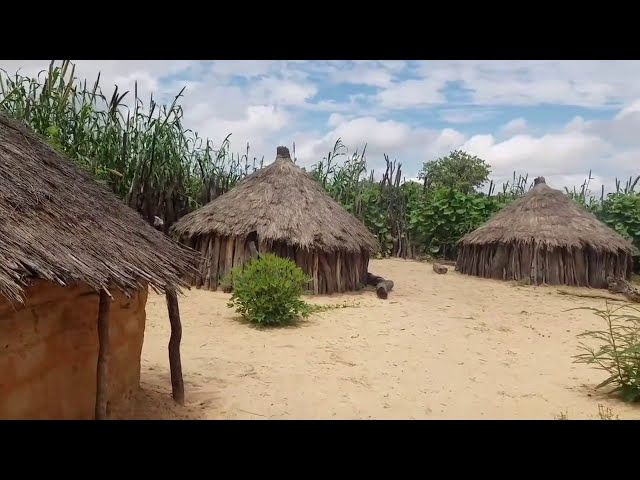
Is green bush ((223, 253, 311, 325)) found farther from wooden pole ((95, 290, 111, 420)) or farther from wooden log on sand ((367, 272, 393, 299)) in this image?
wooden pole ((95, 290, 111, 420))

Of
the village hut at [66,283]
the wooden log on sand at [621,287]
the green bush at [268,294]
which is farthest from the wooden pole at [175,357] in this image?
the wooden log on sand at [621,287]

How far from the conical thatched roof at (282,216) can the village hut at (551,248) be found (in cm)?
427

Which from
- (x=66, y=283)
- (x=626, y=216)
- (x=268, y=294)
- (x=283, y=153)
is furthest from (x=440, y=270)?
(x=66, y=283)

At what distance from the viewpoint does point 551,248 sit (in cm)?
1458

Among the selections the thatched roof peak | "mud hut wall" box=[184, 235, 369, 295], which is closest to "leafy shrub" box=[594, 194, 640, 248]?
"mud hut wall" box=[184, 235, 369, 295]

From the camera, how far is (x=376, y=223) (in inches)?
830

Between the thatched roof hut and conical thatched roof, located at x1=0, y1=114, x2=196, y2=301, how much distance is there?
6341 millimetres

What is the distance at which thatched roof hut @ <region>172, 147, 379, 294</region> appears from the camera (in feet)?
38.7

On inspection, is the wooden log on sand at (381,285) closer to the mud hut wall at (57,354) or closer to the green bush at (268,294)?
the green bush at (268,294)

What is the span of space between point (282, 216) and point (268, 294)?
3.65m

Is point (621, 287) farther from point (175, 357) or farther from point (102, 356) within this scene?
point (102, 356)
